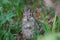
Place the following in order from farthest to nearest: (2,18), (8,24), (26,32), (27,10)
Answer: (27,10), (26,32), (8,24), (2,18)

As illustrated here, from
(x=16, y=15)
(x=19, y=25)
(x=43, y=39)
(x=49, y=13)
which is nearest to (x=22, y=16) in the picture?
(x=16, y=15)

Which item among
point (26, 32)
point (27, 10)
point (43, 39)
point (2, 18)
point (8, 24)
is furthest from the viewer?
point (27, 10)

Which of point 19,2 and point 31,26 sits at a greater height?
point 19,2

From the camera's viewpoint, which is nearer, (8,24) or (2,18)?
(2,18)

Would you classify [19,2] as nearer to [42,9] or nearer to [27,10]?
[27,10]

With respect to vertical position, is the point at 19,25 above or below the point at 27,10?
below

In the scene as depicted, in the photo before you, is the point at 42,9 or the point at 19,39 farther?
the point at 42,9

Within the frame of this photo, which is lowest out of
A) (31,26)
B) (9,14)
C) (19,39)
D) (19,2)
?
(19,39)

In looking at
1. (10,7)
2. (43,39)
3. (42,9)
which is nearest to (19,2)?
(10,7)

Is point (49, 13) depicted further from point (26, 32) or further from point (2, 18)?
point (2, 18)
